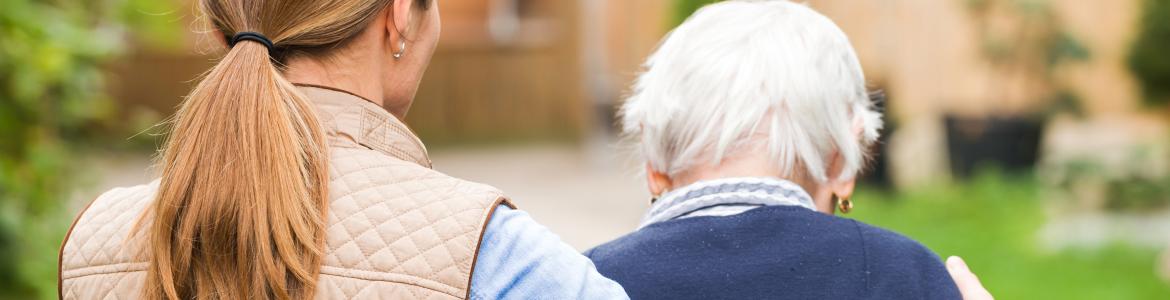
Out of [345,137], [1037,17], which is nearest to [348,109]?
[345,137]

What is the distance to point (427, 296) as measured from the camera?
4.83 feet

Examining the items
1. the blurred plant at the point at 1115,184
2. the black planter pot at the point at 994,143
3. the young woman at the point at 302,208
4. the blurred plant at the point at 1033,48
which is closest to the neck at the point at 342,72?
the young woman at the point at 302,208

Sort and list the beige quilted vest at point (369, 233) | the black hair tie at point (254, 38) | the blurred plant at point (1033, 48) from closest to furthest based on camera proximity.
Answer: the beige quilted vest at point (369, 233) → the black hair tie at point (254, 38) → the blurred plant at point (1033, 48)

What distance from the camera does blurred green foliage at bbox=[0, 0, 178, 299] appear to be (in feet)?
12.4

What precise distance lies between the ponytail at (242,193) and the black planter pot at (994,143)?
8.03 m

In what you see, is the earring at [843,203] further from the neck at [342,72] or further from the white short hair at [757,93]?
the neck at [342,72]

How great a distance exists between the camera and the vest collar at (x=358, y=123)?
1619 mm

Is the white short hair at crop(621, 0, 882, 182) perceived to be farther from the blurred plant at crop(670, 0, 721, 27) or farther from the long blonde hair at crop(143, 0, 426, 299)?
the blurred plant at crop(670, 0, 721, 27)

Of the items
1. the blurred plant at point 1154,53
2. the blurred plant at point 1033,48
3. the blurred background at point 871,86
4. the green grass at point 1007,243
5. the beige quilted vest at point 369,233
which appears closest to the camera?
the beige quilted vest at point 369,233

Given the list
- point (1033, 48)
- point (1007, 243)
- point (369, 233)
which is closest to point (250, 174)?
point (369, 233)

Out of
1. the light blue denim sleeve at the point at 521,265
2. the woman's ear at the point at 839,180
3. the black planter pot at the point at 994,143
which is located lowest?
the black planter pot at the point at 994,143

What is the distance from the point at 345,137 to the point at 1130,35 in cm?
1276

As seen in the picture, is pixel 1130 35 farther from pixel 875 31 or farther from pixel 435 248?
pixel 435 248

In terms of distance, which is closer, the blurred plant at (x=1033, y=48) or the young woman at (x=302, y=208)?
the young woman at (x=302, y=208)
